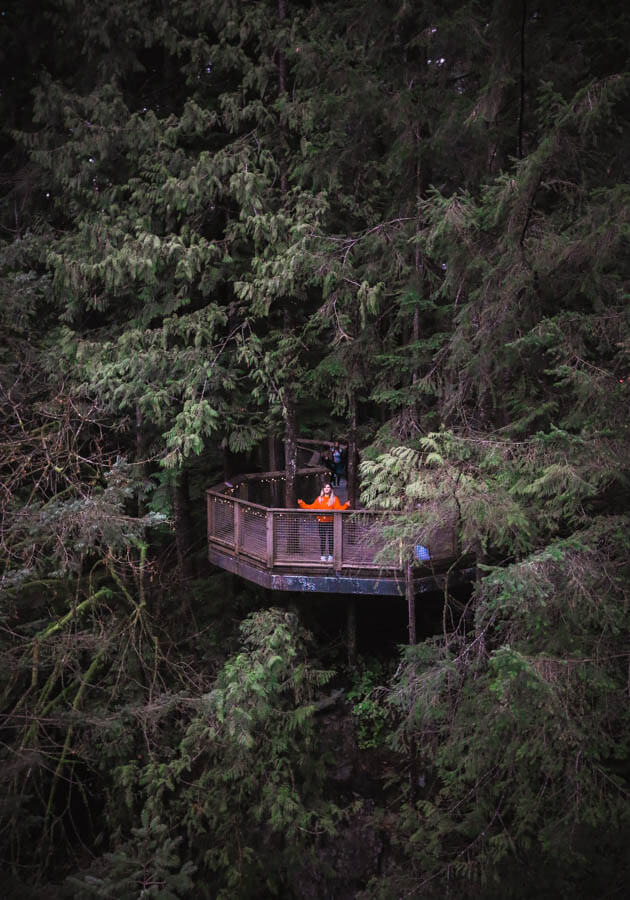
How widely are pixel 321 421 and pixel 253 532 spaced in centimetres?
357

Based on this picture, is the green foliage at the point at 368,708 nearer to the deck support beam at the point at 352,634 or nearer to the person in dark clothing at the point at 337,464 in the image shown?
the deck support beam at the point at 352,634

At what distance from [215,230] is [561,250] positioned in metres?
7.02

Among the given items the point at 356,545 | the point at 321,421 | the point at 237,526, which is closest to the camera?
the point at 356,545

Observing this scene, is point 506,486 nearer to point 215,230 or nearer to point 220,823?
point 220,823

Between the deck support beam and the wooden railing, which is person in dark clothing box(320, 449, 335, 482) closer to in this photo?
the deck support beam

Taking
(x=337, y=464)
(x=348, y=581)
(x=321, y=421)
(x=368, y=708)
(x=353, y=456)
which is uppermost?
(x=321, y=421)

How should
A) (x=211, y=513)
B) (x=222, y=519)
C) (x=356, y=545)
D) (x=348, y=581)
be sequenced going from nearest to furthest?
(x=356, y=545) < (x=348, y=581) < (x=222, y=519) < (x=211, y=513)

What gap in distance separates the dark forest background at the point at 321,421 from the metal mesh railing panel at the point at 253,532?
4.18ft

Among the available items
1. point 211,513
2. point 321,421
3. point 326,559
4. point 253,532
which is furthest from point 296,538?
point 321,421

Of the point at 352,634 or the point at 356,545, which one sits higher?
the point at 356,545

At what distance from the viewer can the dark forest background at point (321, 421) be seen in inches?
250

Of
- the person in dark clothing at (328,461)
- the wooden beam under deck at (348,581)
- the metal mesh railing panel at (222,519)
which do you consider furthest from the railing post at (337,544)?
the person in dark clothing at (328,461)

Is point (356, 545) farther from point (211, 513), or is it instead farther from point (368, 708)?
point (368, 708)

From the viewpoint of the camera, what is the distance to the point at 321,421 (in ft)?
43.1
